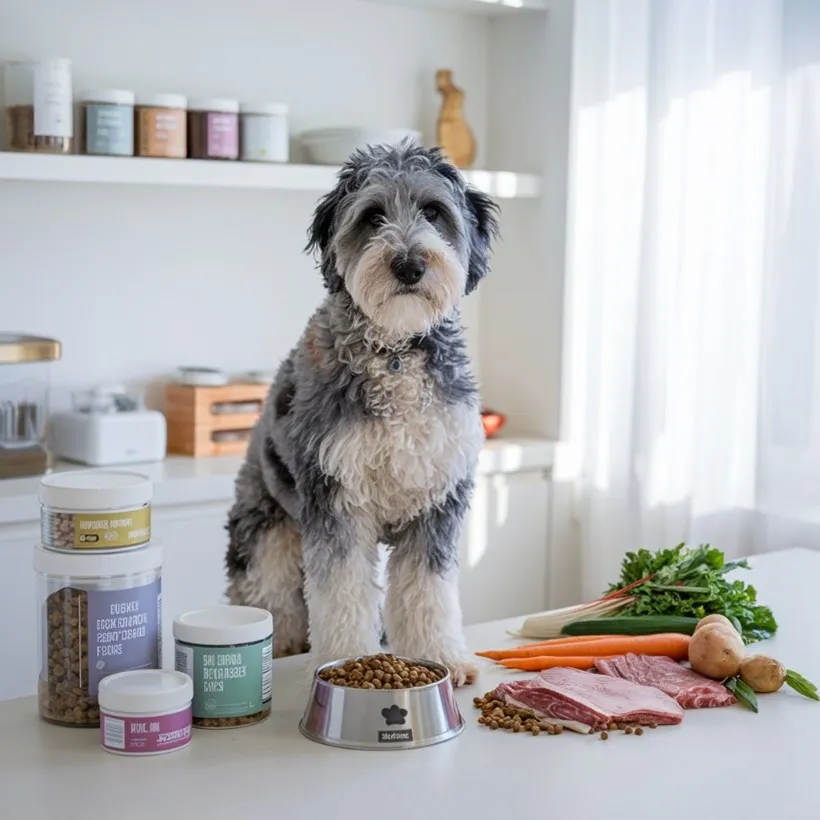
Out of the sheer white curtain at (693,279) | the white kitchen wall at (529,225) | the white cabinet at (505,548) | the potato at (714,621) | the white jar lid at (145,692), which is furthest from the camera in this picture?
the white kitchen wall at (529,225)

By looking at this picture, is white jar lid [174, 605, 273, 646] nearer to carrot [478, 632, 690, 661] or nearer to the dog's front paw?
the dog's front paw

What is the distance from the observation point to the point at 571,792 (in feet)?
4.47

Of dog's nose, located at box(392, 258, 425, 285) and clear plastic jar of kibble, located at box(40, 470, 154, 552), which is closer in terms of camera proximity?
clear plastic jar of kibble, located at box(40, 470, 154, 552)

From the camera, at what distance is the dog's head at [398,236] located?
1662mm

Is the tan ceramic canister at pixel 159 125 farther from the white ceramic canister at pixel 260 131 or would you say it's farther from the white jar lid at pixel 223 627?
the white jar lid at pixel 223 627

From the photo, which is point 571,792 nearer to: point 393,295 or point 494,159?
point 393,295

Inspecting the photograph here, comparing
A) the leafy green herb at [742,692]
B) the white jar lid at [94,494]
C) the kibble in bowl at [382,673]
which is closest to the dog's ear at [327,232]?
the white jar lid at [94,494]

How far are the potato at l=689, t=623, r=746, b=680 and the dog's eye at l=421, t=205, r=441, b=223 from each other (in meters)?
0.68

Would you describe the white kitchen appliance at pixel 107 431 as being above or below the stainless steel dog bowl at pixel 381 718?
above

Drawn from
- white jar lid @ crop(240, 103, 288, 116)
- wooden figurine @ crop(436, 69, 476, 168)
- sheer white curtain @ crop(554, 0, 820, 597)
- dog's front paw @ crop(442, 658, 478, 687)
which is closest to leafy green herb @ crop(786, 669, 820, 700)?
dog's front paw @ crop(442, 658, 478, 687)

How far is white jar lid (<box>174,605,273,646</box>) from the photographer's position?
1493 millimetres

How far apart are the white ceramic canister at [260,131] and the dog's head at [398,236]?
1.45 metres

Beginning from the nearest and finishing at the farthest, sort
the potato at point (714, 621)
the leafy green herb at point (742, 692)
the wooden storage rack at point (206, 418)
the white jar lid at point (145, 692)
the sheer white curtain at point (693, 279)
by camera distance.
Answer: the white jar lid at point (145, 692) → the leafy green herb at point (742, 692) → the potato at point (714, 621) → the sheer white curtain at point (693, 279) → the wooden storage rack at point (206, 418)

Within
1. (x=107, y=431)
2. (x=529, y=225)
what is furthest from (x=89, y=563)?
(x=529, y=225)
